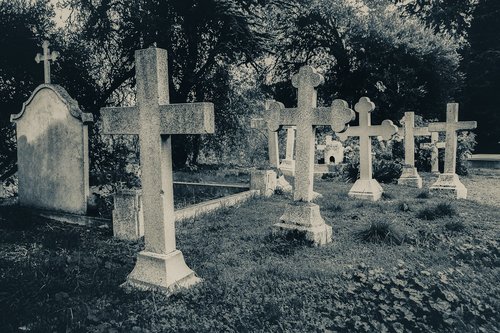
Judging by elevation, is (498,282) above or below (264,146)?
below

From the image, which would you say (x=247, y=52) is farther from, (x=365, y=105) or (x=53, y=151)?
(x=53, y=151)

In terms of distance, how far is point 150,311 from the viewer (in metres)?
3.38

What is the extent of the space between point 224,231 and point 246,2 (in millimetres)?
9981

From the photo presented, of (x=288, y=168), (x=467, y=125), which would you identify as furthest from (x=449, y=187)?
(x=288, y=168)

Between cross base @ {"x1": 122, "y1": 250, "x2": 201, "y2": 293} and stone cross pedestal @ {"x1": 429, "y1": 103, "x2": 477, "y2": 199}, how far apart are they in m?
7.85

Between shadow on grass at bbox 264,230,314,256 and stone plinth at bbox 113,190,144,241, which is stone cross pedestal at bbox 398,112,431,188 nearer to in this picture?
shadow on grass at bbox 264,230,314,256

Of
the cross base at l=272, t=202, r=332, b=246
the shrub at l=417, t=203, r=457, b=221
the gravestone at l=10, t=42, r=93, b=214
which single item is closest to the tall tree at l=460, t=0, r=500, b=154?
the shrub at l=417, t=203, r=457, b=221

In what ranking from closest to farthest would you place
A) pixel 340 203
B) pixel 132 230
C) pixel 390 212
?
pixel 132 230 < pixel 390 212 < pixel 340 203

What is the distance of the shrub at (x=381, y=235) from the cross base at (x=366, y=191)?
349 cm

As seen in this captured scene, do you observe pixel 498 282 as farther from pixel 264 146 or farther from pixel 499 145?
pixel 499 145

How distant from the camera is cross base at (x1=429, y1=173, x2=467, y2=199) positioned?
9672 millimetres

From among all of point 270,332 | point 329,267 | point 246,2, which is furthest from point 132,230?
point 246,2

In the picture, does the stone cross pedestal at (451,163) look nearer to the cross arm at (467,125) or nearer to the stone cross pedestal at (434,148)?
the cross arm at (467,125)

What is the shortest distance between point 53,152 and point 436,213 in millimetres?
6515
